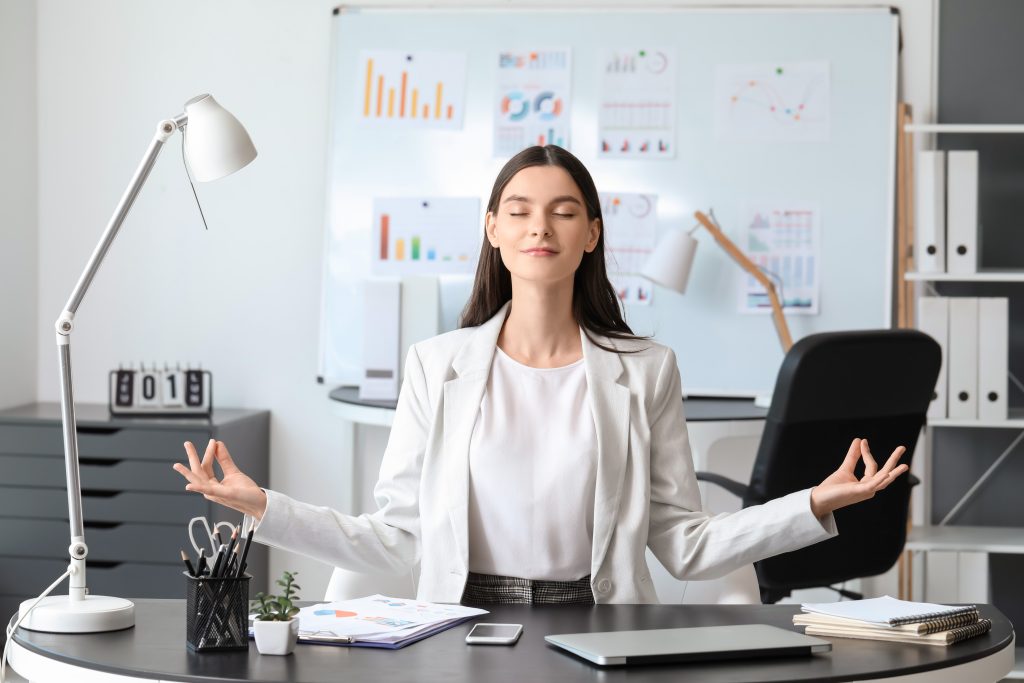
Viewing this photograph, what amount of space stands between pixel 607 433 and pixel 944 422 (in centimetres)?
180

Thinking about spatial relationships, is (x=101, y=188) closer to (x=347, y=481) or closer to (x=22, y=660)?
(x=347, y=481)

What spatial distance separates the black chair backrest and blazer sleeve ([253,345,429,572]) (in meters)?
1.03

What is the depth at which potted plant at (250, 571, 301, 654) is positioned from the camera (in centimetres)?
136

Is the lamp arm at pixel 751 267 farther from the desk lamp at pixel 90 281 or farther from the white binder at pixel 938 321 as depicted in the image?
the desk lamp at pixel 90 281

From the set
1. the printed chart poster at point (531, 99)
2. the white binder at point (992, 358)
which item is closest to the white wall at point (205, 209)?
the printed chart poster at point (531, 99)

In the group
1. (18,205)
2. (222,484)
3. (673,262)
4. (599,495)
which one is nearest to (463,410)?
(599,495)

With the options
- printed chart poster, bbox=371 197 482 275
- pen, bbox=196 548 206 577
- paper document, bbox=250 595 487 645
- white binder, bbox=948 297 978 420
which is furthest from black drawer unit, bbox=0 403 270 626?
white binder, bbox=948 297 978 420

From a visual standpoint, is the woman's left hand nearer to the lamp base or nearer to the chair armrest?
the lamp base

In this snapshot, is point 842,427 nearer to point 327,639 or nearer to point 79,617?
point 327,639

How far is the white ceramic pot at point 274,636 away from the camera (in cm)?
136

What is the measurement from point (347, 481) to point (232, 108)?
1303 millimetres

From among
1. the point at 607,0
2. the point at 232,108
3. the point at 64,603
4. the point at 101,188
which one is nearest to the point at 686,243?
the point at 607,0

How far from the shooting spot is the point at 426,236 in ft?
12.6

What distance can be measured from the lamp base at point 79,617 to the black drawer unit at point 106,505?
192 cm
